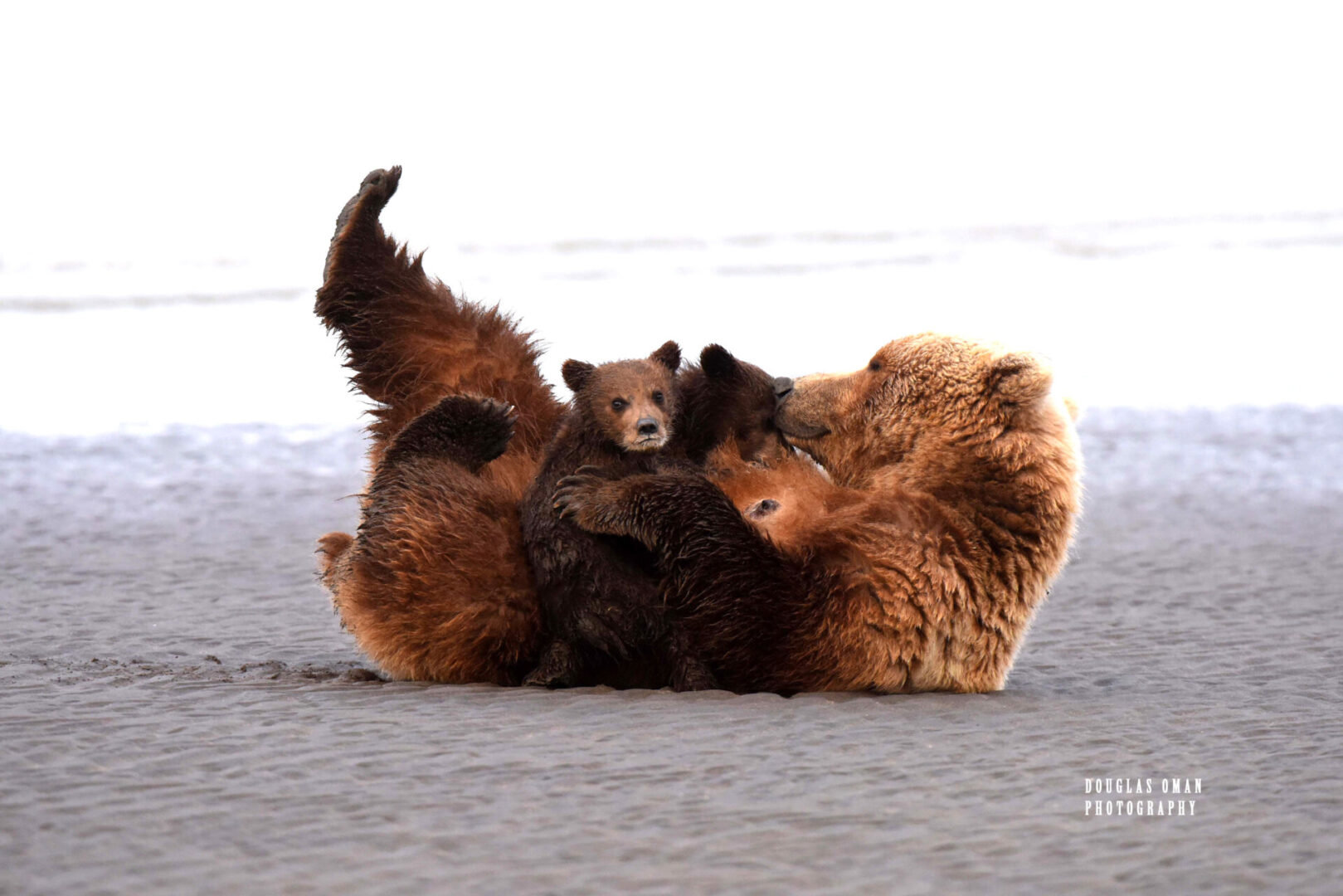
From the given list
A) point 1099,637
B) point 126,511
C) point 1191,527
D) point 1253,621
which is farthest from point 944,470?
point 126,511

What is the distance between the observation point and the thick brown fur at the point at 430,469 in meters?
5.06

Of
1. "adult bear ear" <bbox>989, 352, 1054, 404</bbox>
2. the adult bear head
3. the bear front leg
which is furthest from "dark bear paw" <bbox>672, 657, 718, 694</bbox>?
"adult bear ear" <bbox>989, 352, 1054, 404</bbox>

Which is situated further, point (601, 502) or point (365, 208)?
point (365, 208)

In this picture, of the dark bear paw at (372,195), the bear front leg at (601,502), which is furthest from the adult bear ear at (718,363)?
the dark bear paw at (372,195)

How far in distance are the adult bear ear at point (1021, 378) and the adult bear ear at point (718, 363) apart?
0.99 meters

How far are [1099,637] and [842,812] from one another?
3.10m

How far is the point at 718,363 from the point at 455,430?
101cm

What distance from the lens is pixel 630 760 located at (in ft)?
14.0

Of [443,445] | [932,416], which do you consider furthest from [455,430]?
[932,416]

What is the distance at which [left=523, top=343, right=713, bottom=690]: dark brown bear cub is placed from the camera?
16.3 ft

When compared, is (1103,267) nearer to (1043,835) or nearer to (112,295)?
(112,295)

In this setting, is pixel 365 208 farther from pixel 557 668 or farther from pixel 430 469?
pixel 557 668

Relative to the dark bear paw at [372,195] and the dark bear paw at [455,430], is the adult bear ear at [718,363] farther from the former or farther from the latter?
the dark bear paw at [372,195]

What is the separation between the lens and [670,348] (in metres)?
5.69
